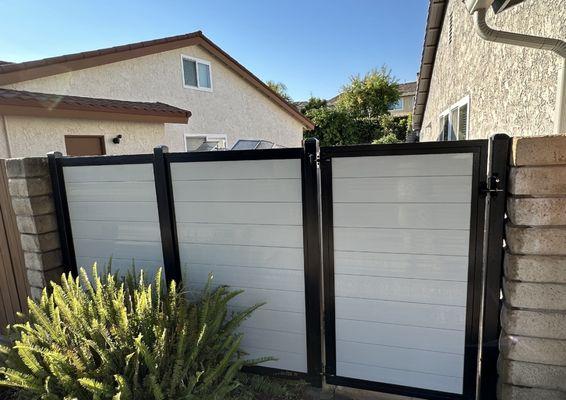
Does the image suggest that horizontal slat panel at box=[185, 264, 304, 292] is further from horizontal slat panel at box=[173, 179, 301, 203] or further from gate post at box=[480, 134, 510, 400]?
gate post at box=[480, 134, 510, 400]

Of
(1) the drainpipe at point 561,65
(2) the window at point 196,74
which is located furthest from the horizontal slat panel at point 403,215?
(2) the window at point 196,74

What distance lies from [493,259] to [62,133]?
791 centimetres

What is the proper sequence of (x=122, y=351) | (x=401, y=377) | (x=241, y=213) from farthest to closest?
(x=241, y=213) → (x=401, y=377) → (x=122, y=351)

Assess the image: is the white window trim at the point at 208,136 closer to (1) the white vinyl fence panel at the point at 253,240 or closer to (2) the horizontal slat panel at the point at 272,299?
(1) the white vinyl fence panel at the point at 253,240

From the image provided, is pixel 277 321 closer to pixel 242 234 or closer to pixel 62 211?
pixel 242 234

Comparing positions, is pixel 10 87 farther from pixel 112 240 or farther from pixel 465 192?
pixel 465 192

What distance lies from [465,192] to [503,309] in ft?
2.50

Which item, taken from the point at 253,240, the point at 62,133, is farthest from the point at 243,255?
the point at 62,133

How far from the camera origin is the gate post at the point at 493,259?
1.93 meters

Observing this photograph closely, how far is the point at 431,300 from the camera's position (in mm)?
2232

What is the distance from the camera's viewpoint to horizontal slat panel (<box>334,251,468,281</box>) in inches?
84.5

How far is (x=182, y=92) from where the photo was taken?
10.9m

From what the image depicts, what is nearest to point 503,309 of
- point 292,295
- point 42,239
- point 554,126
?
point 292,295

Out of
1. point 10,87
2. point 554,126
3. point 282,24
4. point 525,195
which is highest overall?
point 282,24
